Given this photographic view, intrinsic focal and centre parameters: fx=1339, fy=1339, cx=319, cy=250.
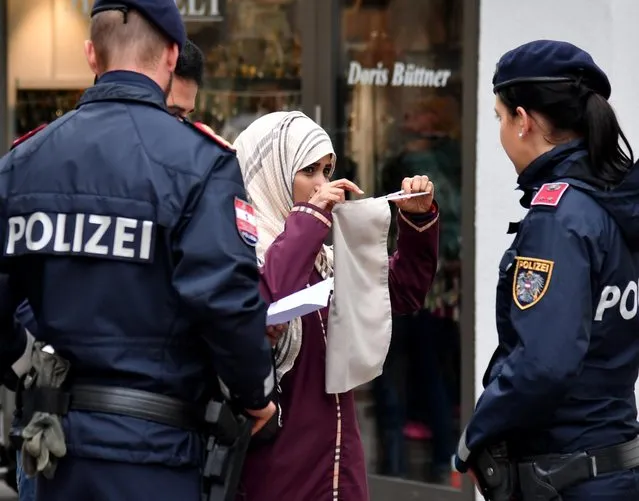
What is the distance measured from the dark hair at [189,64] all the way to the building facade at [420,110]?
200 centimetres

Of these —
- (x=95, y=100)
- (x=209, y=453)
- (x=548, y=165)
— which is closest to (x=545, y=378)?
(x=548, y=165)

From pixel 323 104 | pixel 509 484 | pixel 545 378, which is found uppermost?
pixel 323 104

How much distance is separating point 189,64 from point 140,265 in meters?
1.47

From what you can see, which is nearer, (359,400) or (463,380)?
(463,380)

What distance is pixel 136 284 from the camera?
3000mm

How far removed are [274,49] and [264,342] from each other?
4.00 m

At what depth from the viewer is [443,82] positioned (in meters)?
6.31

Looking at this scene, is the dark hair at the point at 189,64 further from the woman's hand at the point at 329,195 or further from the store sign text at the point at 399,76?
the store sign text at the point at 399,76

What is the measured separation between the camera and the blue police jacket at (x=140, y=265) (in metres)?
2.97

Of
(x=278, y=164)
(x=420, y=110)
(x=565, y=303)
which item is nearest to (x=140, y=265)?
(x=278, y=164)

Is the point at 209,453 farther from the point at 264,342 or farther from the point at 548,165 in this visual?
the point at 548,165

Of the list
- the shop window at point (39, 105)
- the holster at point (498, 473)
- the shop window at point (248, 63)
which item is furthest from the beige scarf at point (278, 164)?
the shop window at point (39, 105)

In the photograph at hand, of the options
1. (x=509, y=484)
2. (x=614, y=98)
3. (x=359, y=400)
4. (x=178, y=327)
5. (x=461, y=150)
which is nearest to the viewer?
(x=178, y=327)

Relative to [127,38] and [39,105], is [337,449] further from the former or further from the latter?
[39,105]
